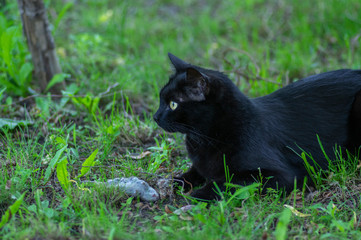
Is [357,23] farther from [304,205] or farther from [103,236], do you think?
[103,236]

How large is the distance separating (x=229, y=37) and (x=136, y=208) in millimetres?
3403

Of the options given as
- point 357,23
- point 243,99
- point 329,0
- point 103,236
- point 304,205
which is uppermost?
point 329,0

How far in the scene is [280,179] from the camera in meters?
2.37

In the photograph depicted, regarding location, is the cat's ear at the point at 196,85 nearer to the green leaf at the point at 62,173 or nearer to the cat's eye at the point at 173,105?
the cat's eye at the point at 173,105

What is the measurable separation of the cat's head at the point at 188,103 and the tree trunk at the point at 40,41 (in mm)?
1586

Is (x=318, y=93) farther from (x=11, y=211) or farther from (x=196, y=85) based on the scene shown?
(x=11, y=211)

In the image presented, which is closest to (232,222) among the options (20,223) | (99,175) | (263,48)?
(99,175)

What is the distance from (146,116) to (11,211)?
176 cm

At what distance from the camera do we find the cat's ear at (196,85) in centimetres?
228

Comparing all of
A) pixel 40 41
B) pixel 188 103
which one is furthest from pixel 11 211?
pixel 40 41

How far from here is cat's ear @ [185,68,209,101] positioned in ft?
7.49

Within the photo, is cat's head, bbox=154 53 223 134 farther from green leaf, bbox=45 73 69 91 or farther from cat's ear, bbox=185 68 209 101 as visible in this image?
green leaf, bbox=45 73 69 91

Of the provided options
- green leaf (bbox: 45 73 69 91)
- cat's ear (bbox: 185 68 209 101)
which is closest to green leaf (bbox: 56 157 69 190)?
cat's ear (bbox: 185 68 209 101)

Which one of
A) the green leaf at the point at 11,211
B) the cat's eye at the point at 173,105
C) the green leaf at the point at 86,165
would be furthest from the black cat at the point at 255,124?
the green leaf at the point at 11,211
